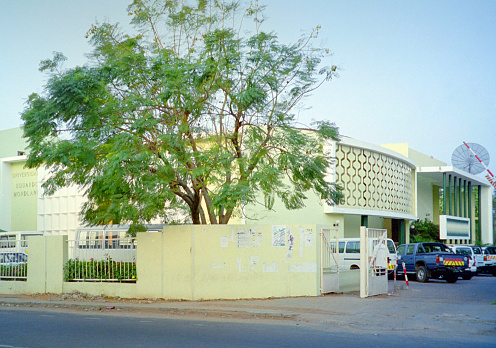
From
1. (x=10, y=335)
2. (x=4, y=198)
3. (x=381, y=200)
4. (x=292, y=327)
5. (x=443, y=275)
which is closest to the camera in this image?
(x=10, y=335)

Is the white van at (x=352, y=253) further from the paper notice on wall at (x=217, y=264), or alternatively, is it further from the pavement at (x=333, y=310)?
the paper notice on wall at (x=217, y=264)

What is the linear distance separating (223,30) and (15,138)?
4016cm

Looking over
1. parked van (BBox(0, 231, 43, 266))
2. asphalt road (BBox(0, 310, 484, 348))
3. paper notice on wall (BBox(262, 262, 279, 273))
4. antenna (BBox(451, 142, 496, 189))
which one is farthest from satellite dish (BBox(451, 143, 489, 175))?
asphalt road (BBox(0, 310, 484, 348))

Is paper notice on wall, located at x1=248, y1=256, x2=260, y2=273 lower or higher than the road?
higher

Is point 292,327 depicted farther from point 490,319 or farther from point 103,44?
point 103,44

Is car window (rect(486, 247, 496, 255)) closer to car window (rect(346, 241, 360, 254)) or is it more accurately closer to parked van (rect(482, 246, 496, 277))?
parked van (rect(482, 246, 496, 277))

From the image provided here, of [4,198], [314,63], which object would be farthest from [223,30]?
[4,198]

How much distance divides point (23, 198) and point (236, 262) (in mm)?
36425

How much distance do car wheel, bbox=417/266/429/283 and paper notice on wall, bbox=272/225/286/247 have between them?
36.8 ft

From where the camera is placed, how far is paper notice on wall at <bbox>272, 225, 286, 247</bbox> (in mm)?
18047

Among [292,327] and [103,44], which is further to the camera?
[103,44]

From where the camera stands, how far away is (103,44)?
18.2m

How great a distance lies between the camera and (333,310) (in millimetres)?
14836

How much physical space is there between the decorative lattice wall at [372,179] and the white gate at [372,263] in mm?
17283
